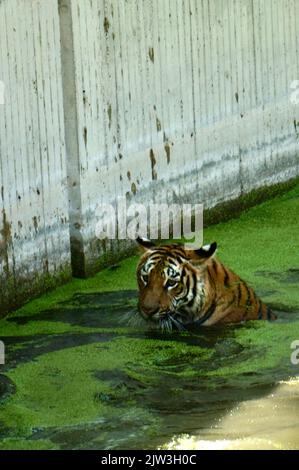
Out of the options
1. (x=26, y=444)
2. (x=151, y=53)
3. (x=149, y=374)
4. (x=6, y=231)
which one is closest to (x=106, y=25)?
(x=151, y=53)

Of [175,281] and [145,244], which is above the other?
[145,244]

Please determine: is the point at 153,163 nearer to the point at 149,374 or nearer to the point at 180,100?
the point at 180,100

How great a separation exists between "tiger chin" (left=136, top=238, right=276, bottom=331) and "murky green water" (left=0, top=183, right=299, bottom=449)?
0.34 ft

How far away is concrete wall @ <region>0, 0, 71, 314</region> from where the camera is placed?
855 cm

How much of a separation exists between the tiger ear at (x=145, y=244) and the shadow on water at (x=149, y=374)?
38 centimetres

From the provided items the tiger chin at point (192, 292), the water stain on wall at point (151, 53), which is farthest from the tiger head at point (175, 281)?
the water stain on wall at point (151, 53)

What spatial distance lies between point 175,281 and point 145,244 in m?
0.33

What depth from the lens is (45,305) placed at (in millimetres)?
8828

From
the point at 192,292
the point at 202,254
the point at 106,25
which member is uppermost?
the point at 106,25

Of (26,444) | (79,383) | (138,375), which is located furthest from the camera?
(138,375)

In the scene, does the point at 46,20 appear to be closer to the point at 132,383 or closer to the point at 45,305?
the point at 45,305

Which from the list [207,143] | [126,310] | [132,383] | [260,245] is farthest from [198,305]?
[207,143]

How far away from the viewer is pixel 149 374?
24.5 feet

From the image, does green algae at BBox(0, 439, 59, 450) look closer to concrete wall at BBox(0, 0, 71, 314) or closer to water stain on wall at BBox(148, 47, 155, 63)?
concrete wall at BBox(0, 0, 71, 314)
